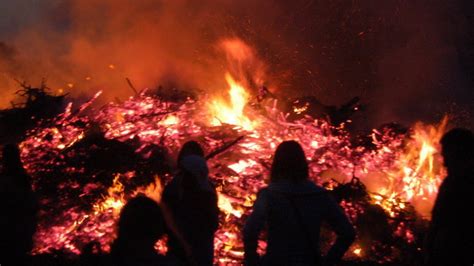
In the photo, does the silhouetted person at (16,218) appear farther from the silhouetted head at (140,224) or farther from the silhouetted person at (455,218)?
the silhouetted person at (455,218)

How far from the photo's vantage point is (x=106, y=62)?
1566 centimetres

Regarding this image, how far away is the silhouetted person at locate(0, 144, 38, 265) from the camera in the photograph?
162 inches

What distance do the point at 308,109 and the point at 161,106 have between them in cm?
348

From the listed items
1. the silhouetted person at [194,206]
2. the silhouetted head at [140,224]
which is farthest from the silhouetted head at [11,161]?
the silhouetted head at [140,224]

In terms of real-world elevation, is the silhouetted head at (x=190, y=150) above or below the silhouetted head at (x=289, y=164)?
above

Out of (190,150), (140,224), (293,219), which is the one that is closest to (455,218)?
(293,219)

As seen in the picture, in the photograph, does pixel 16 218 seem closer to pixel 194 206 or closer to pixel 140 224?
pixel 194 206

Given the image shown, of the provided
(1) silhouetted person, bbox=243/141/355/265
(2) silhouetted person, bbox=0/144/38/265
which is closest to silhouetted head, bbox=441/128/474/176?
(1) silhouetted person, bbox=243/141/355/265

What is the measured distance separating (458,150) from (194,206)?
7.83 feet

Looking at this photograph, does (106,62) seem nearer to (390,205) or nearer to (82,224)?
(82,224)

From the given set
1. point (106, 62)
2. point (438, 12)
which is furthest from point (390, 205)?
point (106, 62)

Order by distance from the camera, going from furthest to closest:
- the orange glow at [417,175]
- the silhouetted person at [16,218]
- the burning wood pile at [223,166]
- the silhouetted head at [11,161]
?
the orange glow at [417,175]
the burning wood pile at [223,166]
the silhouetted head at [11,161]
the silhouetted person at [16,218]

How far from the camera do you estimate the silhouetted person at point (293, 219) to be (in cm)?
306

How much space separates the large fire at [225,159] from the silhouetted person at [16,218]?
2.24m
